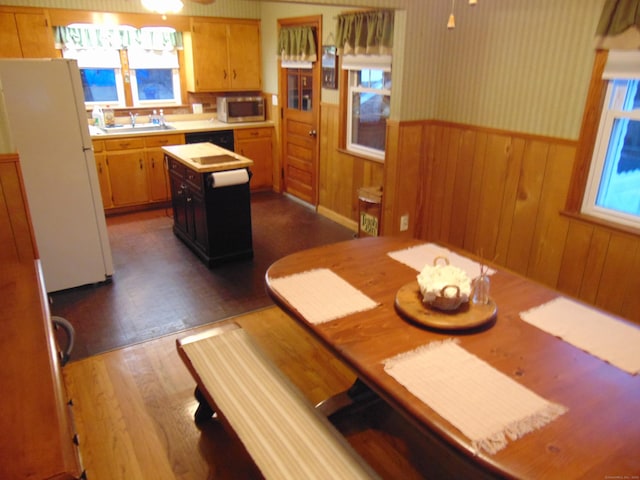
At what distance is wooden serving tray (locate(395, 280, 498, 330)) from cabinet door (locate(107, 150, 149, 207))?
4.26 m

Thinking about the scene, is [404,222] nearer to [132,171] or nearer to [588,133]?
[588,133]

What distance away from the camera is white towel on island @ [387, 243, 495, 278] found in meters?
2.12

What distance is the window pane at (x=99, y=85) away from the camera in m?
5.36

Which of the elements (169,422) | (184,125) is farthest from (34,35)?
(169,422)

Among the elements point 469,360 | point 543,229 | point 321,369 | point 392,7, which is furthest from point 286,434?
point 392,7

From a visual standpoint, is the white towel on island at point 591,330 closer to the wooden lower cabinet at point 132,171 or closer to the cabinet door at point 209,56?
the wooden lower cabinet at point 132,171

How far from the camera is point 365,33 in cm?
406

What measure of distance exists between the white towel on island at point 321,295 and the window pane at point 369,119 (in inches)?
107

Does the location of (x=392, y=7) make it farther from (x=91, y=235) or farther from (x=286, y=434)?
(x=286, y=434)

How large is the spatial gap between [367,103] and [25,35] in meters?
3.49

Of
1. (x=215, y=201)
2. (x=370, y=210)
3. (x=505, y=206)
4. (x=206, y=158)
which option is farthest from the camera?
(x=370, y=210)

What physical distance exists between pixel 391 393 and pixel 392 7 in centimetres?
302

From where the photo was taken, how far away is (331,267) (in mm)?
2113

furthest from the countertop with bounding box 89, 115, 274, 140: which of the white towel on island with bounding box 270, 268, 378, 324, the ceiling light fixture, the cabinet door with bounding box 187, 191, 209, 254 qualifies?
the white towel on island with bounding box 270, 268, 378, 324
